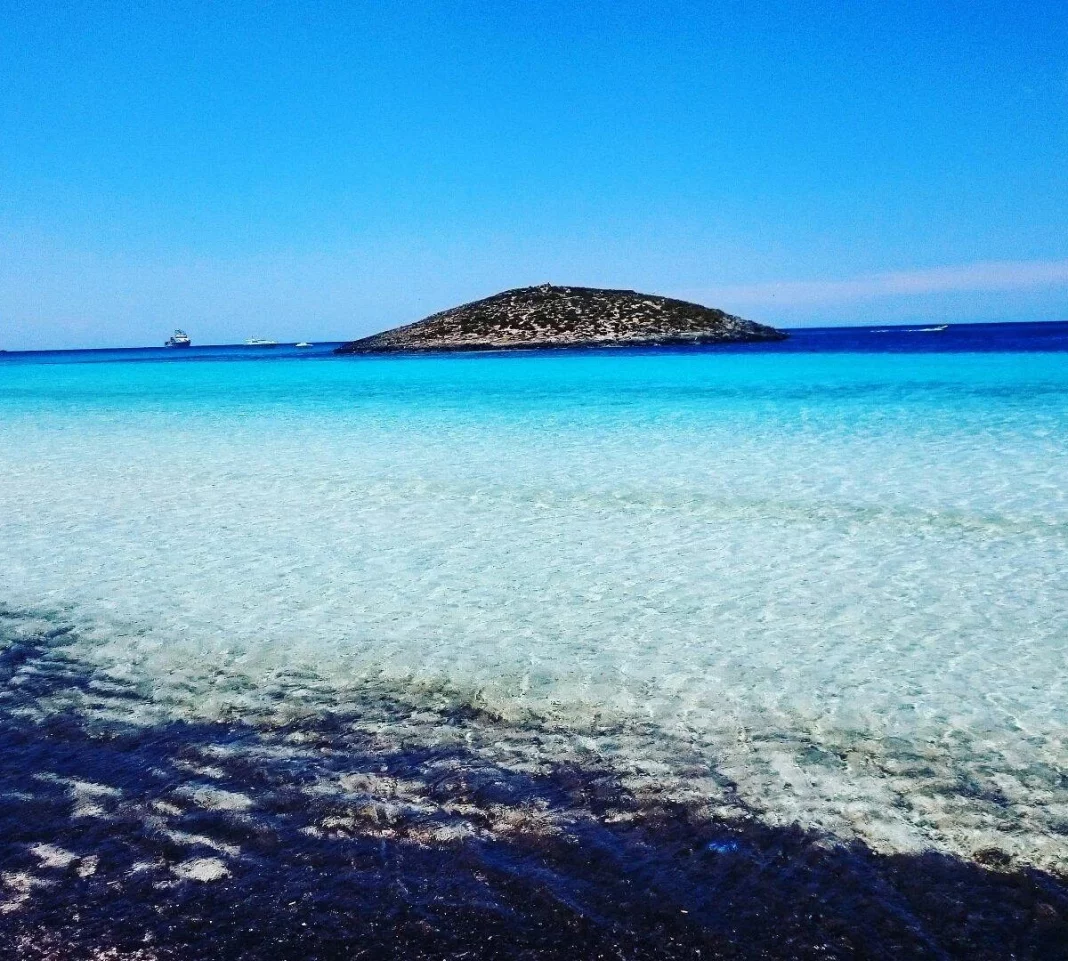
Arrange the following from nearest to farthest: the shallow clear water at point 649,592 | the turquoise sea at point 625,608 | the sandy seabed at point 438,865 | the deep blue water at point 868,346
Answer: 1. the sandy seabed at point 438,865
2. the turquoise sea at point 625,608
3. the shallow clear water at point 649,592
4. the deep blue water at point 868,346

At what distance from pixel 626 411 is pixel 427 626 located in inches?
575

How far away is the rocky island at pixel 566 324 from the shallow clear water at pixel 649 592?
4423 centimetres

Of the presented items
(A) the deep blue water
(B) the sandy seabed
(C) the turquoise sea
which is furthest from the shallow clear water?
(A) the deep blue water

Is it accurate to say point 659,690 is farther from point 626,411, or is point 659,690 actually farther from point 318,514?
point 626,411

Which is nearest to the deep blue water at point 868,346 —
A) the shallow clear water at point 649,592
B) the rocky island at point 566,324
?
the rocky island at point 566,324

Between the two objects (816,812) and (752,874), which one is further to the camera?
(816,812)

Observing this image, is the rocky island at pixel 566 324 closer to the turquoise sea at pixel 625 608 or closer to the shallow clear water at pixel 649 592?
the shallow clear water at pixel 649 592

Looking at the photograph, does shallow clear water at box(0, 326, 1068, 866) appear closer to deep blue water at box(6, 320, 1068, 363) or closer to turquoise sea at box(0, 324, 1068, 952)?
turquoise sea at box(0, 324, 1068, 952)

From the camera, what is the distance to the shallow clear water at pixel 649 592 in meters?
3.55

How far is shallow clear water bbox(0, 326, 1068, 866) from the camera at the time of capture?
3.55 meters

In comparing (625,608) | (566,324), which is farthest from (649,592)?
(566,324)

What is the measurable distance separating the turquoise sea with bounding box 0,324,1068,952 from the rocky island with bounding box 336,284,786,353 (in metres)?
45.2

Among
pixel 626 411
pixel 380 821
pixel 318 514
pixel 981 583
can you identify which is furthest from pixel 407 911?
pixel 626 411

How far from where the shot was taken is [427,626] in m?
5.25
